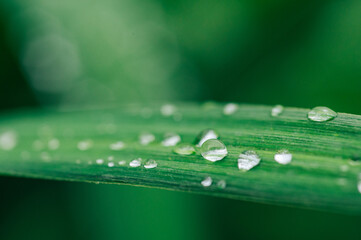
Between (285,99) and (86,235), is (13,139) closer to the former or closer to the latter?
(86,235)

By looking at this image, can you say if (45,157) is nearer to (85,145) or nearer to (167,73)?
(85,145)

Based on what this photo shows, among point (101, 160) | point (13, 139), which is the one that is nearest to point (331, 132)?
point (101, 160)

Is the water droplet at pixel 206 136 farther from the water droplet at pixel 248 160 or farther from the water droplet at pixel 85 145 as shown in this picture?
the water droplet at pixel 85 145

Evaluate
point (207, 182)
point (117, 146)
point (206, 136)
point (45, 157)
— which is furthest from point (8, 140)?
point (207, 182)

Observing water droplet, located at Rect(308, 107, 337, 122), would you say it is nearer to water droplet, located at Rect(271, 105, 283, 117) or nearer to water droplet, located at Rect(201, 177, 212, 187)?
water droplet, located at Rect(271, 105, 283, 117)

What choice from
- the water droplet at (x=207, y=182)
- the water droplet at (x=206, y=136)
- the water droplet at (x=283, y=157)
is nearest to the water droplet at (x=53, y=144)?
the water droplet at (x=206, y=136)

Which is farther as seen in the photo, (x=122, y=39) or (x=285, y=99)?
(x=122, y=39)
